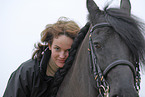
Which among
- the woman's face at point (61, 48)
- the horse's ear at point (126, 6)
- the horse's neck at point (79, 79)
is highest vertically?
the horse's ear at point (126, 6)

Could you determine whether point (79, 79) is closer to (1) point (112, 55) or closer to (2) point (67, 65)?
(2) point (67, 65)

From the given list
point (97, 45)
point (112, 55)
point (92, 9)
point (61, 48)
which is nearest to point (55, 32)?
point (61, 48)

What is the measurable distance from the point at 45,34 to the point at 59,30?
333 millimetres

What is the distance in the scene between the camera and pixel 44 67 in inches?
111

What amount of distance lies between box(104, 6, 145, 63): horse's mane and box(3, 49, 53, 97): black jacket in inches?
54.6

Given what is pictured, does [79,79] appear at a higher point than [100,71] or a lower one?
lower

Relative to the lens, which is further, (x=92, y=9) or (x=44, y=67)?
(x=44, y=67)

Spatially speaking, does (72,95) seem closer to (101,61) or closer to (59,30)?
(101,61)

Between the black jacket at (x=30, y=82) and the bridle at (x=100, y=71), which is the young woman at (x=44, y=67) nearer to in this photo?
the black jacket at (x=30, y=82)

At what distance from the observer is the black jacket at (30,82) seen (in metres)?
2.73

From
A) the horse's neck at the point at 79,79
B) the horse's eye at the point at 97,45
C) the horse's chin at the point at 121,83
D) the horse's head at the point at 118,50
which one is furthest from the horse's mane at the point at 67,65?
the horse's chin at the point at 121,83

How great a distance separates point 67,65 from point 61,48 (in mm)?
282

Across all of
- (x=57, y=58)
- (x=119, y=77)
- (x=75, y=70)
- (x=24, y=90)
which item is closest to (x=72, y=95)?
(x=75, y=70)

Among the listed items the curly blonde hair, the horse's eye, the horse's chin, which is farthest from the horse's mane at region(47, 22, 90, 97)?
the horse's chin
